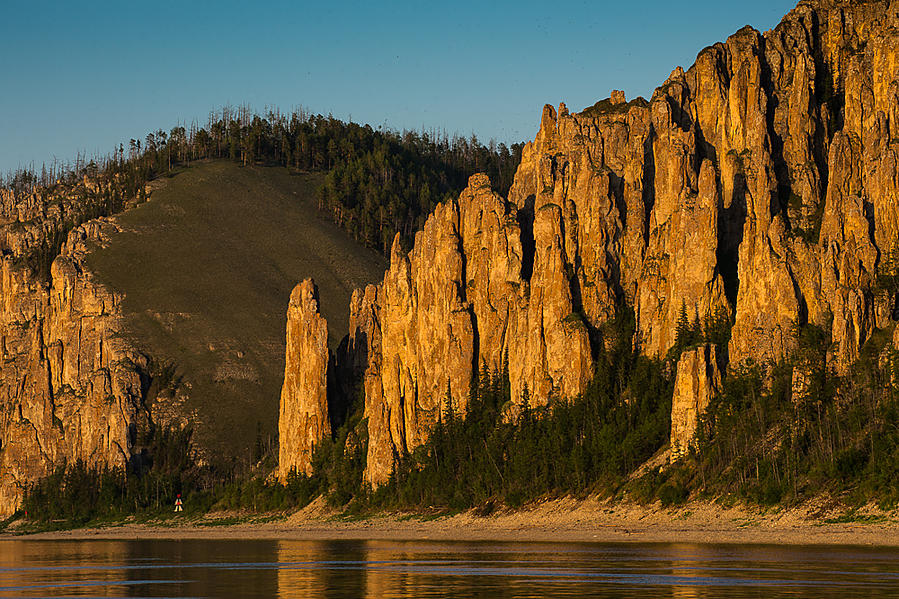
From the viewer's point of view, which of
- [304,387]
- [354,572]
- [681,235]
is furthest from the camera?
[304,387]

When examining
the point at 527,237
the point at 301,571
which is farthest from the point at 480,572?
the point at 527,237

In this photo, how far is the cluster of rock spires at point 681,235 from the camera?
128m

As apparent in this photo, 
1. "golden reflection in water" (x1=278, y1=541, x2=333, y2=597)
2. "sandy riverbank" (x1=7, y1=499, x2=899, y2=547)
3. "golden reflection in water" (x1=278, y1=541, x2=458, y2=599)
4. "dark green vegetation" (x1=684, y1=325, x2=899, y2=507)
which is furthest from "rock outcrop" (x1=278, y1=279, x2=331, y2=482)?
"golden reflection in water" (x1=278, y1=541, x2=458, y2=599)

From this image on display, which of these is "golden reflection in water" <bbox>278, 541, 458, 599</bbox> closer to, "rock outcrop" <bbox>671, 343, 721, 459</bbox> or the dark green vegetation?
the dark green vegetation

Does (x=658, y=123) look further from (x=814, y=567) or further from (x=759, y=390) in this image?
(x=814, y=567)

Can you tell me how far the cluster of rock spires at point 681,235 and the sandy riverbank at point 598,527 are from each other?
38.5ft

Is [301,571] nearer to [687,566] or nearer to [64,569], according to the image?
[64,569]

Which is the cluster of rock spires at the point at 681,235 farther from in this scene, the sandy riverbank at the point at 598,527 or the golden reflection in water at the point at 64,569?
the golden reflection in water at the point at 64,569

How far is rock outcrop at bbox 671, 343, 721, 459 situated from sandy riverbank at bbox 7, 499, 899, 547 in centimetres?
919

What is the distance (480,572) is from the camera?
72.1m

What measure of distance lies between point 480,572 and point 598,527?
47870 mm

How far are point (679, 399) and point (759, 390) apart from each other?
26.5ft

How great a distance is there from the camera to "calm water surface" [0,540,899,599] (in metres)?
59.6

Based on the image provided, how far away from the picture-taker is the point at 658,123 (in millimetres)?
160500
